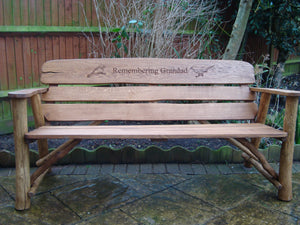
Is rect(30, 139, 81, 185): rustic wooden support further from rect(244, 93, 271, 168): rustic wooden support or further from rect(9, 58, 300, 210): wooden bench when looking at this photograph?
rect(244, 93, 271, 168): rustic wooden support

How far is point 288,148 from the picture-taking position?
6.84 ft

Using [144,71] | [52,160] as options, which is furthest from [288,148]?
[52,160]

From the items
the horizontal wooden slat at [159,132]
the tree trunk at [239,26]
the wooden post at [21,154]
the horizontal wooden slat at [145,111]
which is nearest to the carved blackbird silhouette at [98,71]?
the horizontal wooden slat at [145,111]

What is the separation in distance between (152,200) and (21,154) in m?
0.96

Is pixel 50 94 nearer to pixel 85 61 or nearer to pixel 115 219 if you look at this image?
pixel 85 61

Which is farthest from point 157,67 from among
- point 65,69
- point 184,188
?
point 184,188

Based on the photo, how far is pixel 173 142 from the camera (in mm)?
3232

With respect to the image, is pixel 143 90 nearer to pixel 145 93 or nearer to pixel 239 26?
pixel 145 93

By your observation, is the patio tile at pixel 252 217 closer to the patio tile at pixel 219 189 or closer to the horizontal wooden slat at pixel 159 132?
the patio tile at pixel 219 189

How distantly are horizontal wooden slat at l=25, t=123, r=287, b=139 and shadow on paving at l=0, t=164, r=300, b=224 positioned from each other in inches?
20.0

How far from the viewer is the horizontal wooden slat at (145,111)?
2379 mm

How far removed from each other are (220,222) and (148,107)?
3.43ft

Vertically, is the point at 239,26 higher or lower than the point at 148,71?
higher

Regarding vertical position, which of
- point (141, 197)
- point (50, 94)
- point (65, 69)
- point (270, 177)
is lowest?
point (141, 197)
